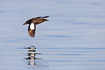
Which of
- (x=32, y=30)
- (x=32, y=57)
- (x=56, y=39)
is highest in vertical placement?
(x=32, y=30)

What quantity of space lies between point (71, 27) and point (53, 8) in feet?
17.2

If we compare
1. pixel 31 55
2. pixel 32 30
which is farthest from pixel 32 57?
pixel 32 30

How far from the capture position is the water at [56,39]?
11.1 metres

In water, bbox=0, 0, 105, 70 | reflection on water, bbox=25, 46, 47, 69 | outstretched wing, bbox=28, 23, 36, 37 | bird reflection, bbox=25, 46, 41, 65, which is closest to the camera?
reflection on water, bbox=25, 46, 47, 69

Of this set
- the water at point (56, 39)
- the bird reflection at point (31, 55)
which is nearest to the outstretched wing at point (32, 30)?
the water at point (56, 39)

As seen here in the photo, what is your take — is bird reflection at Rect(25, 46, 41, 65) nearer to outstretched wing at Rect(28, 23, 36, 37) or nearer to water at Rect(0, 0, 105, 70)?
water at Rect(0, 0, 105, 70)

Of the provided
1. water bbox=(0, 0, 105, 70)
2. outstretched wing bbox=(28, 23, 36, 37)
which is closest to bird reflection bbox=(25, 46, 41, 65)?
water bbox=(0, 0, 105, 70)

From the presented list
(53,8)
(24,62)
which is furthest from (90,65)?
(53,8)

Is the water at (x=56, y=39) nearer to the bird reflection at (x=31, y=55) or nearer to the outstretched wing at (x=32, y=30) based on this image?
the bird reflection at (x=31, y=55)

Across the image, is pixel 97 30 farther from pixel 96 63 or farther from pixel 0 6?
pixel 0 6

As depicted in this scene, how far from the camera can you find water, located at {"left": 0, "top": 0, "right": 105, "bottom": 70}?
11086mm

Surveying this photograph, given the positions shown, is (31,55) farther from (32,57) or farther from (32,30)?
(32,30)

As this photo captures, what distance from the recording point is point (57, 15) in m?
19.3

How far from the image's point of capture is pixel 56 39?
13898 mm
